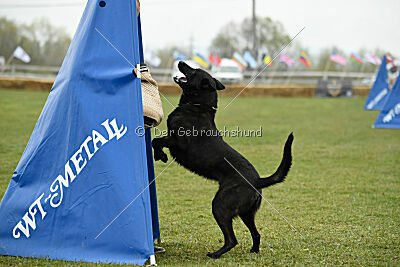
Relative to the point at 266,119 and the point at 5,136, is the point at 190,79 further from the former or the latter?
the point at 266,119

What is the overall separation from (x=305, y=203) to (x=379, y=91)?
16.3 m

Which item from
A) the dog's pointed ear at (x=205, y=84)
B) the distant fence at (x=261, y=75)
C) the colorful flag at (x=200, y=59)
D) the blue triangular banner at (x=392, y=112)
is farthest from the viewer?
the distant fence at (x=261, y=75)

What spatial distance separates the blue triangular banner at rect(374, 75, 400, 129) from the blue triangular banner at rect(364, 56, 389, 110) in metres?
5.40

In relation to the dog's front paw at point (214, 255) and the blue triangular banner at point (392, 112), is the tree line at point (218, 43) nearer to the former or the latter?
the blue triangular banner at point (392, 112)

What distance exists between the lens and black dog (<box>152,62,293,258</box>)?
150 inches

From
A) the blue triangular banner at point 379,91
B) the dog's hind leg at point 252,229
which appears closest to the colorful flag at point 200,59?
the blue triangular banner at point 379,91

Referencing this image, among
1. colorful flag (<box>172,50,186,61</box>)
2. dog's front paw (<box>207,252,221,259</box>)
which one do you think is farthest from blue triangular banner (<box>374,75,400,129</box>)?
dog's front paw (<box>207,252,221,259</box>)

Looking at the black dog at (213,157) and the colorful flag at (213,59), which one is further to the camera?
the colorful flag at (213,59)

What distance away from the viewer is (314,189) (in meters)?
7.02

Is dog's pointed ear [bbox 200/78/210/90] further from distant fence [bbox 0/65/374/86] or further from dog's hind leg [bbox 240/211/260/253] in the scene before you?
distant fence [bbox 0/65/374/86]

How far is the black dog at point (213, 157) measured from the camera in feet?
12.5

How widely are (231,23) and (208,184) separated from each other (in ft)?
148

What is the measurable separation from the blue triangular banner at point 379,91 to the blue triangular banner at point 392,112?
5400 millimetres

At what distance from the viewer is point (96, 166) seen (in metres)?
3.49
